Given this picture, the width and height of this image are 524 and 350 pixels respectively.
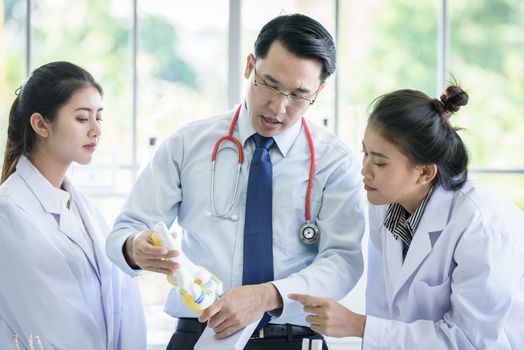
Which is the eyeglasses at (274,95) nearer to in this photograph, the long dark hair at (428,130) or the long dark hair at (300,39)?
the long dark hair at (300,39)

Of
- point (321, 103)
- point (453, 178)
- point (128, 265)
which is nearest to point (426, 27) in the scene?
point (321, 103)

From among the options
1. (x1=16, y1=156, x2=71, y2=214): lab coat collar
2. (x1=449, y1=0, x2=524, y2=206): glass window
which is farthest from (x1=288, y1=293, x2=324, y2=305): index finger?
(x1=449, y1=0, x2=524, y2=206): glass window

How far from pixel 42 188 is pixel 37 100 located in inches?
11.2

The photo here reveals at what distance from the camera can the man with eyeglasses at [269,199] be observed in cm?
185

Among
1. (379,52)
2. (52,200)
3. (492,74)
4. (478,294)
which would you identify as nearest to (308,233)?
(478,294)

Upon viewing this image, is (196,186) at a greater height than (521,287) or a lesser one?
greater

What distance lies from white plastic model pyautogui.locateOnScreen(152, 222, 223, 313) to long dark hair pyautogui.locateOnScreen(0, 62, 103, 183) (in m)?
0.77

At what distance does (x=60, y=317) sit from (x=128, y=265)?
0.90ft

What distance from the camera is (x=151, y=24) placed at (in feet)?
12.8

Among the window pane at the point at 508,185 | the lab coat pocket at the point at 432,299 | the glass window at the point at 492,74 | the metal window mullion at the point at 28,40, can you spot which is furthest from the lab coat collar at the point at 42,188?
the glass window at the point at 492,74

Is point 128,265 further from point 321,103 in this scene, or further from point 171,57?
point 171,57

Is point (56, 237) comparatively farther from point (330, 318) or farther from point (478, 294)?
point (478, 294)

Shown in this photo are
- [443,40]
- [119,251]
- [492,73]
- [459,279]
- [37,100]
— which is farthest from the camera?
[492,73]

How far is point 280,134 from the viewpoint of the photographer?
76.7 inches
